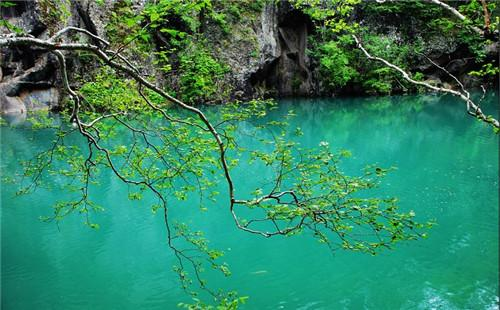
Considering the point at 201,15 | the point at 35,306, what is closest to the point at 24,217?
the point at 35,306

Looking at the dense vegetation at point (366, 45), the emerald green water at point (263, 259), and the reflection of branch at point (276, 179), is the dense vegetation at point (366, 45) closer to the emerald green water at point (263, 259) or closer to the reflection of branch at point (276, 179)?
the emerald green water at point (263, 259)

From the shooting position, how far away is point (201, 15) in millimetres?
23109

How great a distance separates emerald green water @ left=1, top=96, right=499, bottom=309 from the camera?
17.6 feet

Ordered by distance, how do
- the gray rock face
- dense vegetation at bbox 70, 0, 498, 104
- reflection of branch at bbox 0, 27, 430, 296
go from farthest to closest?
the gray rock face, dense vegetation at bbox 70, 0, 498, 104, reflection of branch at bbox 0, 27, 430, 296

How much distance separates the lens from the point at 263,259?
6391 millimetres

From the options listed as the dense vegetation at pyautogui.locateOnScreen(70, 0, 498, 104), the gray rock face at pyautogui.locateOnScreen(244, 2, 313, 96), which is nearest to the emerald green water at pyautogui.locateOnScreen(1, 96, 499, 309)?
the dense vegetation at pyautogui.locateOnScreen(70, 0, 498, 104)

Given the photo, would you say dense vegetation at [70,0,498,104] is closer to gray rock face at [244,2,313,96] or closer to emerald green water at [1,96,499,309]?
gray rock face at [244,2,313,96]

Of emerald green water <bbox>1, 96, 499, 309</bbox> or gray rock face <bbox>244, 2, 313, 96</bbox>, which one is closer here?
emerald green water <bbox>1, 96, 499, 309</bbox>

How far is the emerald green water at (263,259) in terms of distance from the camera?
537 cm

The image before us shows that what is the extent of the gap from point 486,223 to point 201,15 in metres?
19.5

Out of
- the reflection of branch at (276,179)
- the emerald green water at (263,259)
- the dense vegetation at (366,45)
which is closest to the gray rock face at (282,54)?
the dense vegetation at (366,45)

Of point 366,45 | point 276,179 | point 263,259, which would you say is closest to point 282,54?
point 366,45

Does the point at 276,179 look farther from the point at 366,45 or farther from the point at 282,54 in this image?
the point at 282,54

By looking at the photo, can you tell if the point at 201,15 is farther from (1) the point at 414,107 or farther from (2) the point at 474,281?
(2) the point at 474,281
